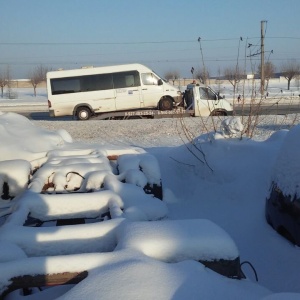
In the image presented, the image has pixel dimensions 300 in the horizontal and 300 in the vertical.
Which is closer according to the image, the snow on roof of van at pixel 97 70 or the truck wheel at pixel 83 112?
the snow on roof of van at pixel 97 70

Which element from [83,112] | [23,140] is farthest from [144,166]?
[83,112]

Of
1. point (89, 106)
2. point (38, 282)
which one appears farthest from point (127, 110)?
point (38, 282)

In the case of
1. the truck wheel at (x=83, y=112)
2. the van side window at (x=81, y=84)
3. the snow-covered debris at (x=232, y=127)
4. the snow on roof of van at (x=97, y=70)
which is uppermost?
the snow on roof of van at (x=97, y=70)

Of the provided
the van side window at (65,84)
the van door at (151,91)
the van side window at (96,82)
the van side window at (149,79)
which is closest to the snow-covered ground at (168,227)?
the van door at (151,91)

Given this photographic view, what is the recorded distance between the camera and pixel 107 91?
786 inches

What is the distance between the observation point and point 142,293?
170 cm

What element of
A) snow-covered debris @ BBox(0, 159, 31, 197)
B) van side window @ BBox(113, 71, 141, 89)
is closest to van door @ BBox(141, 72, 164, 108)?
van side window @ BBox(113, 71, 141, 89)

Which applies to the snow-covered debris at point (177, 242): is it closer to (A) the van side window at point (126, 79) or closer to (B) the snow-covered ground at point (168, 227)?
(B) the snow-covered ground at point (168, 227)

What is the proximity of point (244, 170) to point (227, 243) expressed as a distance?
366 centimetres

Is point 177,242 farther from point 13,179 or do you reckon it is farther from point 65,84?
Answer: point 65,84

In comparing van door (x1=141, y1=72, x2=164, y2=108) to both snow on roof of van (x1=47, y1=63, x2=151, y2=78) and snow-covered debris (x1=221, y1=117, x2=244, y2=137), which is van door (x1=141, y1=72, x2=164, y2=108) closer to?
snow on roof of van (x1=47, y1=63, x2=151, y2=78)

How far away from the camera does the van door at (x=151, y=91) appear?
1972 centimetres

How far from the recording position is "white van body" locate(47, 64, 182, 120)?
19.8 m

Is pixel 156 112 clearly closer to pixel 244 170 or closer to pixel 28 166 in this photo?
pixel 244 170
